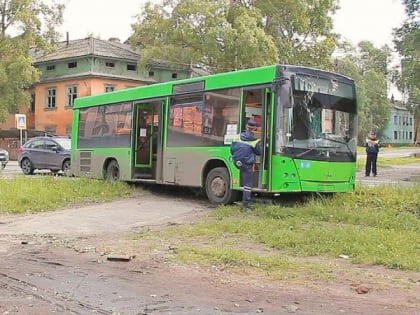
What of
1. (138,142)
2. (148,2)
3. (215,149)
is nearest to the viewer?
(215,149)

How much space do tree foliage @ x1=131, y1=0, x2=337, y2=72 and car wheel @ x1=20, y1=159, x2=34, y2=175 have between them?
15.6 m

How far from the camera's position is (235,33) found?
35.3 m

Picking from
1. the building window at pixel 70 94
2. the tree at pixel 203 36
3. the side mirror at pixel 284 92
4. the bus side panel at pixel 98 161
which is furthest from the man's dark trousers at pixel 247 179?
the building window at pixel 70 94

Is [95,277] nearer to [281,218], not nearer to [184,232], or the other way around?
[184,232]

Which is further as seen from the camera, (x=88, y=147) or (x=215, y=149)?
(x=88, y=147)

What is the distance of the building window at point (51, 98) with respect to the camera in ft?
172

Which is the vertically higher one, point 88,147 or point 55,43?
point 55,43

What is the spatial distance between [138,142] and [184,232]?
668cm

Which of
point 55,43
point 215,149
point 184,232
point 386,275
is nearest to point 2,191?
point 215,149

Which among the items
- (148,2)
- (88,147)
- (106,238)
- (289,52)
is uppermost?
(148,2)

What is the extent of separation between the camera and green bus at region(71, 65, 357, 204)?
11.5 m

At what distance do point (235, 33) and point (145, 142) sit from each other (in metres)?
20.9

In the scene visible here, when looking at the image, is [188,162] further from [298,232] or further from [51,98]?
[51,98]

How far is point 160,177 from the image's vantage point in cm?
1498
